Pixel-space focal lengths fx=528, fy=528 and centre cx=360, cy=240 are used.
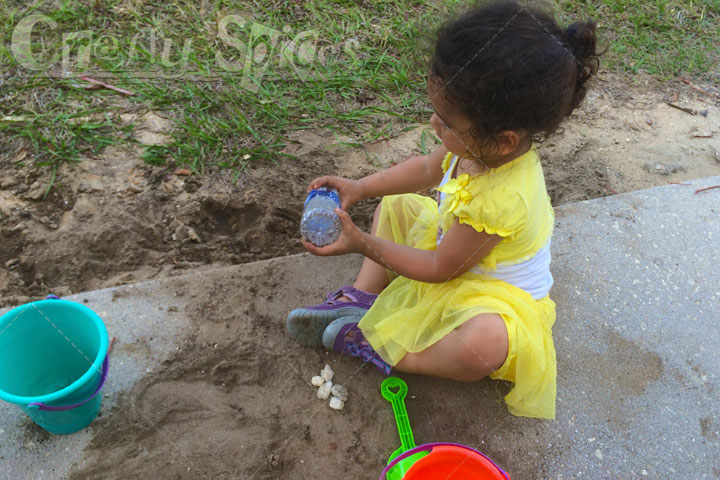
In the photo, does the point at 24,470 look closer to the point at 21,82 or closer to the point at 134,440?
the point at 134,440

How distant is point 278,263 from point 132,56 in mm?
1774

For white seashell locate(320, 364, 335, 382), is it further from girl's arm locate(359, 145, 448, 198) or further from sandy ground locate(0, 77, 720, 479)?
girl's arm locate(359, 145, 448, 198)

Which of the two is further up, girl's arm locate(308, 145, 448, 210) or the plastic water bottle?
the plastic water bottle

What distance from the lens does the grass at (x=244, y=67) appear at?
2613 mm

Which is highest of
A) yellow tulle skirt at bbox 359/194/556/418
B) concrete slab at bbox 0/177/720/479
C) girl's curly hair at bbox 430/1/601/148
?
girl's curly hair at bbox 430/1/601/148

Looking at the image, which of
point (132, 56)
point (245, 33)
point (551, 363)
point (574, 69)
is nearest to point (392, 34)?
point (245, 33)

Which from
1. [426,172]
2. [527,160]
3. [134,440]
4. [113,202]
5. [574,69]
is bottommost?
[134,440]

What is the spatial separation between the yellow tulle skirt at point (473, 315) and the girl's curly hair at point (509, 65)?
50cm

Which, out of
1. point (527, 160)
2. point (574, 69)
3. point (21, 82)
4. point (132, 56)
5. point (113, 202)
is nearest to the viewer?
point (574, 69)

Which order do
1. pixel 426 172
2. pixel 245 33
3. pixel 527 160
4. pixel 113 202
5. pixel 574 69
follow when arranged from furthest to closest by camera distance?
pixel 245 33
pixel 113 202
pixel 426 172
pixel 527 160
pixel 574 69

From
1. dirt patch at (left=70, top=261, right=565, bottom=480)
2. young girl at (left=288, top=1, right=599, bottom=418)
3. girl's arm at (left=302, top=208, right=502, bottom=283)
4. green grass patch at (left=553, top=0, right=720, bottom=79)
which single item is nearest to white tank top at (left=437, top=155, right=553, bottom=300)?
young girl at (left=288, top=1, right=599, bottom=418)

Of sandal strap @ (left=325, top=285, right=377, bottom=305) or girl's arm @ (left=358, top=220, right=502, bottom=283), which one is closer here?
girl's arm @ (left=358, top=220, right=502, bottom=283)

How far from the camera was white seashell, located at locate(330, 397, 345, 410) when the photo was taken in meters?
1.71

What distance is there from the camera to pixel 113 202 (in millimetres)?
2320
